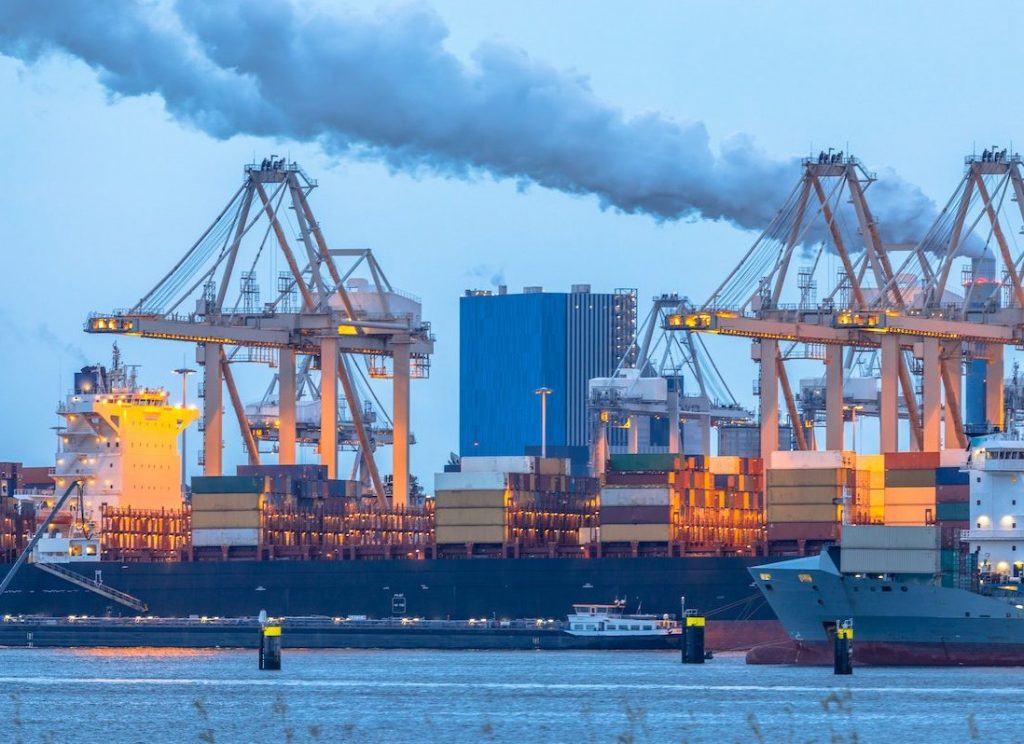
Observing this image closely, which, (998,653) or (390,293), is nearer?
(998,653)

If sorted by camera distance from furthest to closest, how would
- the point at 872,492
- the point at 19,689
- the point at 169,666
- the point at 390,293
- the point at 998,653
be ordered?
the point at 390,293
the point at 872,492
the point at 169,666
the point at 998,653
the point at 19,689

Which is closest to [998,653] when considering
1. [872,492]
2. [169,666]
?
[872,492]

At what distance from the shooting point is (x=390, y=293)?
10444cm

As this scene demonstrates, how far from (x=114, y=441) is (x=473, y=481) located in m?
15.7

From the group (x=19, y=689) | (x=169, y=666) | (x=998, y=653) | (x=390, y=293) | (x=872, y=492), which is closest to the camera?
(x=19, y=689)

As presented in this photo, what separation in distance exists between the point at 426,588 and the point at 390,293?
14.6 meters

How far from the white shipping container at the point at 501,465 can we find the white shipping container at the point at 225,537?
7392mm

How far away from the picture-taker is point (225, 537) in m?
96.3

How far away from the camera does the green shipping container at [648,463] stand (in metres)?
91.6

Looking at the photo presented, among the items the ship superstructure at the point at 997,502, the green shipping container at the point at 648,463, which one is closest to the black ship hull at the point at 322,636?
the green shipping container at the point at 648,463

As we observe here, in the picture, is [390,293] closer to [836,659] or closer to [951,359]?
[951,359]

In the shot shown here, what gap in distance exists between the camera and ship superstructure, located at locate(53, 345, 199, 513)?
10206 cm

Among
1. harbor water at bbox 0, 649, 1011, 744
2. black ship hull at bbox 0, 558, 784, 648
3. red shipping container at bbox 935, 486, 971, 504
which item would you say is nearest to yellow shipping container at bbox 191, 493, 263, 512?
black ship hull at bbox 0, 558, 784, 648

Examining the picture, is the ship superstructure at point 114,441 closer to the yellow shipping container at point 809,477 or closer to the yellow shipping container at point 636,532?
the yellow shipping container at point 636,532
